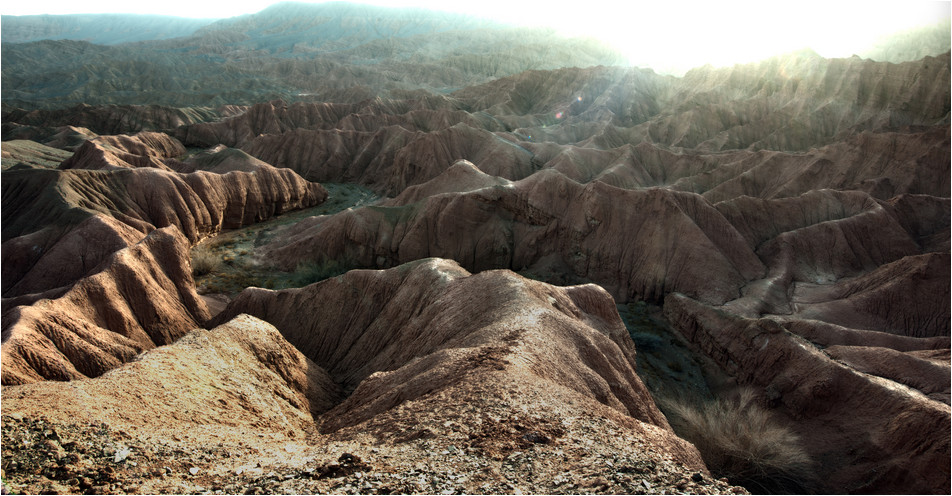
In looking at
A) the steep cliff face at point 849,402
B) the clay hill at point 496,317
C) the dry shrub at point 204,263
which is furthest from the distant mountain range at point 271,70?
the steep cliff face at point 849,402

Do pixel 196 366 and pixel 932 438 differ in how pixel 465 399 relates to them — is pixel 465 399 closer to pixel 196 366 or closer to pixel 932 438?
pixel 196 366

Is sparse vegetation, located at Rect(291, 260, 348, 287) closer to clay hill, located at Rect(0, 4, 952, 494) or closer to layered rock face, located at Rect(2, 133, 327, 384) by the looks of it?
clay hill, located at Rect(0, 4, 952, 494)

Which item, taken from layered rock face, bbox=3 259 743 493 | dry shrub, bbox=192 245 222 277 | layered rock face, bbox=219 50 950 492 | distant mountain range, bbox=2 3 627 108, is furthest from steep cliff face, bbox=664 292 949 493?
distant mountain range, bbox=2 3 627 108

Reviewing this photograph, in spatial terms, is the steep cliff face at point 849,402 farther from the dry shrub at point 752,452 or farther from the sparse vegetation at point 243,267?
the sparse vegetation at point 243,267

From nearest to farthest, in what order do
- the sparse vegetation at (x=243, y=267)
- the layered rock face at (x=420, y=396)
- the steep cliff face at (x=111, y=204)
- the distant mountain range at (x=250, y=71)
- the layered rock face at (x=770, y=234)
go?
1. the layered rock face at (x=420, y=396)
2. the layered rock face at (x=770, y=234)
3. the steep cliff face at (x=111, y=204)
4. the sparse vegetation at (x=243, y=267)
5. the distant mountain range at (x=250, y=71)

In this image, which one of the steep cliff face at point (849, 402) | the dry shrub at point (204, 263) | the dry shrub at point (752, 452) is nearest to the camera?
the steep cliff face at point (849, 402)

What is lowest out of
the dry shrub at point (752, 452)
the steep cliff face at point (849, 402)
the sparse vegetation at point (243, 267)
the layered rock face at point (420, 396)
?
the sparse vegetation at point (243, 267)

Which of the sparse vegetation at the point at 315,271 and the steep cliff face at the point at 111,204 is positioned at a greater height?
the steep cliff face at the point at 111,204

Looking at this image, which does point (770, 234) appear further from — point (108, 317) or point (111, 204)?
point (111, 204)
